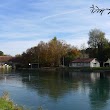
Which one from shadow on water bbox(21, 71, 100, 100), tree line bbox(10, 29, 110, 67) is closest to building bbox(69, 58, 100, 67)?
tree line bbox(10, 29, 110, 67)

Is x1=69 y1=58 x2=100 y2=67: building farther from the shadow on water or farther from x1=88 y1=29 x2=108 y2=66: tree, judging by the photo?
the shadow on water

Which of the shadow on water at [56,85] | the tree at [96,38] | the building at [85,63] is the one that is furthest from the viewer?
the tree at [96,38]

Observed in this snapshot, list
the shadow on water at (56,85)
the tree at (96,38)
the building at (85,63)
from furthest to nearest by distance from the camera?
the tree at (96,38) → the building at (85,63) → the shadow on water at (56,85)

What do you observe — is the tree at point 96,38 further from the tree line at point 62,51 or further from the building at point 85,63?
the building at point 85,63

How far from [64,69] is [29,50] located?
1837 cm

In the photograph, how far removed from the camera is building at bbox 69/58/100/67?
75.8 m

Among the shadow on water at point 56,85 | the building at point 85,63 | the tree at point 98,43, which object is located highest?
the tree at point 98,43

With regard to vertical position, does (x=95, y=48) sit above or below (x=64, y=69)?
above

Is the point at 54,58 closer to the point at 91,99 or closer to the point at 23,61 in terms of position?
the point at 23,61

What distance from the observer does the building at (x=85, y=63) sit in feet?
249

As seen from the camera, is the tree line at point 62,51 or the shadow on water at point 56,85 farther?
the tree line at point 62,51

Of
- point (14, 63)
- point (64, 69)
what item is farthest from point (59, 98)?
point (14, 63)

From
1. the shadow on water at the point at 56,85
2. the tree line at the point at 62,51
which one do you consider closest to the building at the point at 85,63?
the tree line at the point at 62,51

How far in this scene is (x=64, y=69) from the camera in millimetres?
76062
